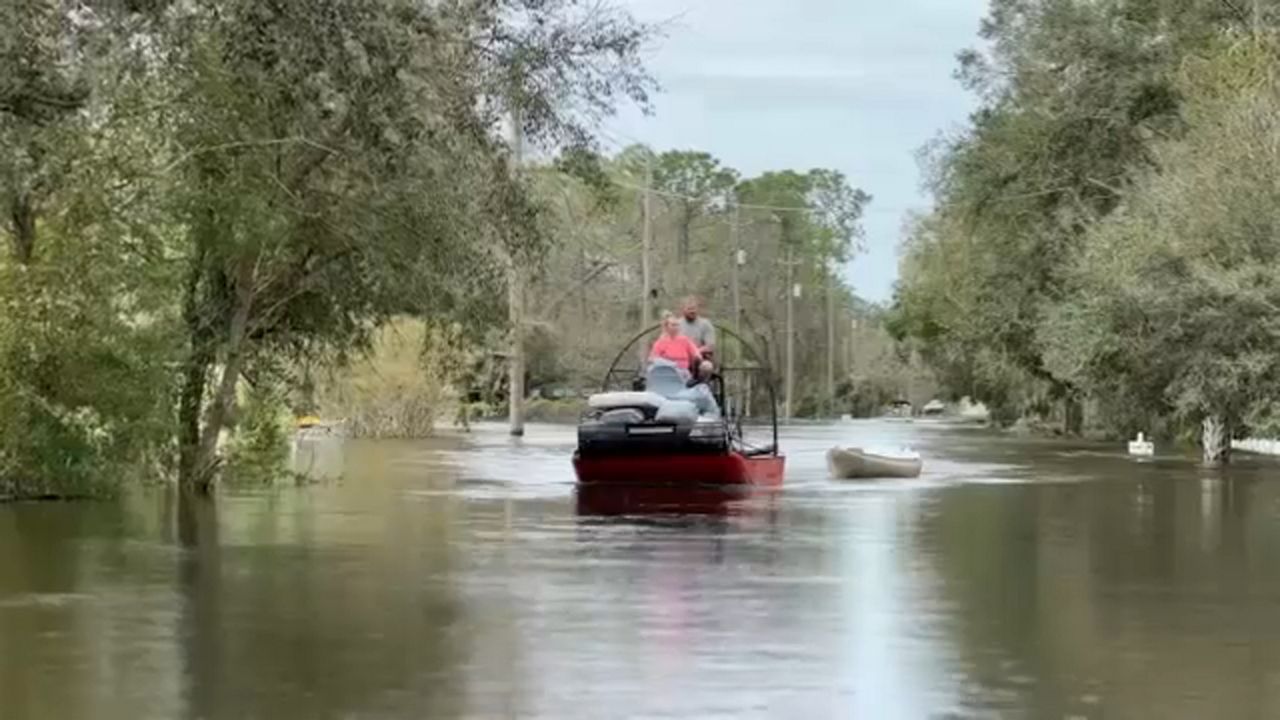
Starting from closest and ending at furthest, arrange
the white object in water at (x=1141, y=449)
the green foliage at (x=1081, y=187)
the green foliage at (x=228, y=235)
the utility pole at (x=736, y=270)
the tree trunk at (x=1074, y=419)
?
1. the green foliage at (x=228, y=235)
2. the green foliage at (x=1081, y=187)
3. the white object in water at (x=1141, y=449)
4. the tree trunk at (x=1074, y=419)
5. the utility pole at (x=736, y=270)

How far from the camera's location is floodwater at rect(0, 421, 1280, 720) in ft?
27.3

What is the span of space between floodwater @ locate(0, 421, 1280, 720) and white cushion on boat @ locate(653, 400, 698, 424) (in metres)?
2.83

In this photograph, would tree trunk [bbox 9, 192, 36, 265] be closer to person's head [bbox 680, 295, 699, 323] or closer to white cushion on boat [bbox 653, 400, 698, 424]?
white cushion on boat [bbox 653, 400, 698, 424]

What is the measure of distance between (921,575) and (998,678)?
5.17 meters

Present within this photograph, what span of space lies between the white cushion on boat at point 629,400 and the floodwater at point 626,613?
2839 millimetres

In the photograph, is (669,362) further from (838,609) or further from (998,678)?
(998,678)

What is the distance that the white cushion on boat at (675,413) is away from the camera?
24703mm

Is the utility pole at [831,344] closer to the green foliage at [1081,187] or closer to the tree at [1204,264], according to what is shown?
the green foliage at [1081,187]

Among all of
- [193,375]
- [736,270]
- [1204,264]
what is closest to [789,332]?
[736,270]

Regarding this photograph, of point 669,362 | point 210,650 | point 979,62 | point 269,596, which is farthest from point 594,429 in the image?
point 979,62

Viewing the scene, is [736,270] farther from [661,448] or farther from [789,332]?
[661,448]

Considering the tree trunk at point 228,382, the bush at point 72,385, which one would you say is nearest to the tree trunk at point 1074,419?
the tree trunk at point 228,382

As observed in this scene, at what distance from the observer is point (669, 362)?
1009 inches

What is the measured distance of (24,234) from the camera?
67.4ft
